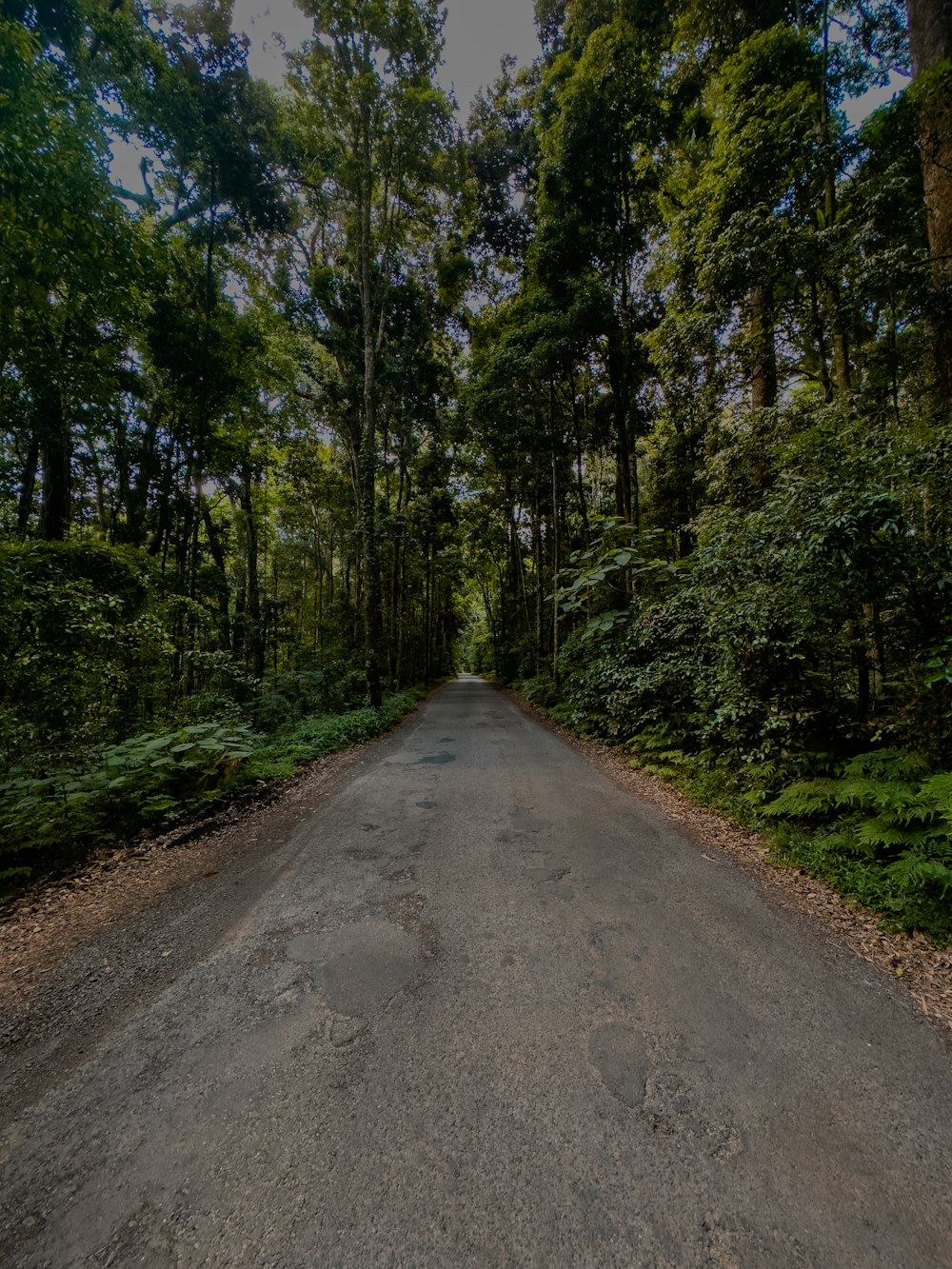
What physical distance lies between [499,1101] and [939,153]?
868 centimetres

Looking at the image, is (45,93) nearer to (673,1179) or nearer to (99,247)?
(99,247)

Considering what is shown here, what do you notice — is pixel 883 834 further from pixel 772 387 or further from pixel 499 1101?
pixel 772 387

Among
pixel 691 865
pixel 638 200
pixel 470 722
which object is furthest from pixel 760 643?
pixel 638 200

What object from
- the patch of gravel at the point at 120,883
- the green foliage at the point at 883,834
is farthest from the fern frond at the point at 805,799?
the patch of gravel at the point at 120,883

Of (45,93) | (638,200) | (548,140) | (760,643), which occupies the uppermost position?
(548,140)

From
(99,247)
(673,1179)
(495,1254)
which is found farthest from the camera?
(99,247)

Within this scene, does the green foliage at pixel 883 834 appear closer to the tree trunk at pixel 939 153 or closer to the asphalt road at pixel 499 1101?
the asphalt road at pixel 499 1101

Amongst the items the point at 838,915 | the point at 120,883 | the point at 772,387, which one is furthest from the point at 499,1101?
the point at 772,387

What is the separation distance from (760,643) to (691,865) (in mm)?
2273

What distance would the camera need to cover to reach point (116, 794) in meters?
4.67

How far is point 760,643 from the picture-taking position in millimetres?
4461

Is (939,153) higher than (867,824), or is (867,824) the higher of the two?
(939,153)

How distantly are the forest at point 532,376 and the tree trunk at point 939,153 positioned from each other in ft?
0.13

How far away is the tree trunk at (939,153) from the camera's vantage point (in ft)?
14.5
